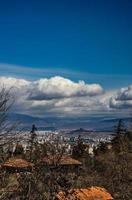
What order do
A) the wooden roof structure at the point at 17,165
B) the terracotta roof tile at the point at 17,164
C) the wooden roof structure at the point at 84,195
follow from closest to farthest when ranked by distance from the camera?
the wooden roof structure at the point at 17,165 → the wooden roof structure at the point at 84,195 → the terracotta roof tile at the point at 17,164

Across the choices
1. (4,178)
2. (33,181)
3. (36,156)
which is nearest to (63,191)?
(33,181)

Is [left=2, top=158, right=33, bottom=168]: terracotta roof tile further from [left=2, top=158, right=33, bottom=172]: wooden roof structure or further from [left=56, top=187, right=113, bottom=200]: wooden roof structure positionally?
[left=56, top=187, right=113, bottom=200]: wooden roof structure

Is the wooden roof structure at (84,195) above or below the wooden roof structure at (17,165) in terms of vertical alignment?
below

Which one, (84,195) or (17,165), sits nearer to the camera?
(84,195)

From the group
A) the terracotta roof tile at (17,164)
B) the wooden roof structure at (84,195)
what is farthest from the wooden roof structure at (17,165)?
the wooden roof structure at (84,195)

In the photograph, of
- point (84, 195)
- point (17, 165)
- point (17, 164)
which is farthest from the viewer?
point (17, 164)

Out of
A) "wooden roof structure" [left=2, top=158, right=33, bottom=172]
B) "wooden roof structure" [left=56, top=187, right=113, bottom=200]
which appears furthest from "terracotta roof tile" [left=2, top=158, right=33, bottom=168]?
"wooden roof structure" [left=56, top=187, right=113, bottom=200]

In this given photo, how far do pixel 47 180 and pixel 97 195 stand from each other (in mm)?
4364

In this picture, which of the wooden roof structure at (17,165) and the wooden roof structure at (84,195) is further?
the wooden roof structure at (84,195)

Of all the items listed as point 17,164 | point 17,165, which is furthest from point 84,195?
point 17,164

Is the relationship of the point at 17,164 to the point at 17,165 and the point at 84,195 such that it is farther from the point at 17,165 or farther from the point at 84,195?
the point at 84,195

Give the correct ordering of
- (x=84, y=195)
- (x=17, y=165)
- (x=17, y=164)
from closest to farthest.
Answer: (x=84, y=195)
(x=17, y=165)
(x=17, y=164)

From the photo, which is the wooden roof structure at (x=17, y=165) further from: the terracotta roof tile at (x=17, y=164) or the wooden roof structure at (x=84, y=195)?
the wooden roof structure at (x=84, y=195)

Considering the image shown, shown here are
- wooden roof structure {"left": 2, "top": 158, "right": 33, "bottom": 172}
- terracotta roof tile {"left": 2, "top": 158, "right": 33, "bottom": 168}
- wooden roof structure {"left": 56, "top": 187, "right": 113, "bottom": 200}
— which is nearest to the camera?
wooden roof structure {"left": 2, "top": 158, "right": 33, "bottom": 172}
